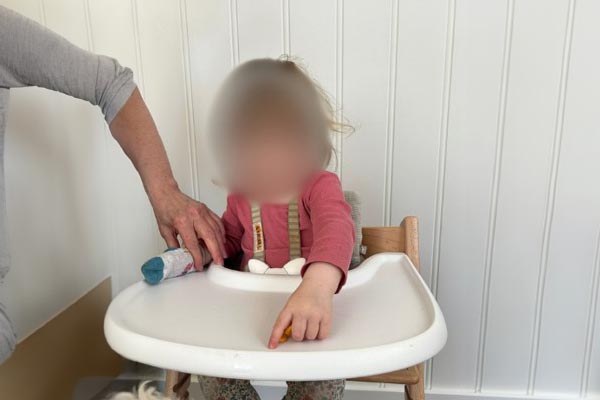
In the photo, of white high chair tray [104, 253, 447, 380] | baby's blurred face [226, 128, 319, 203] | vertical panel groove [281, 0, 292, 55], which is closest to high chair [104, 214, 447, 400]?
white high chair tray [104, 253, 447, 380]

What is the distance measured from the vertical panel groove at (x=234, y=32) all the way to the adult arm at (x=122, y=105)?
0.94 feet

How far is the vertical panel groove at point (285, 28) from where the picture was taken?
92cm

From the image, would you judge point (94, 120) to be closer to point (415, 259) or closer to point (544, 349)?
point (415, 259)

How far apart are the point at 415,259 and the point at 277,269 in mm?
233

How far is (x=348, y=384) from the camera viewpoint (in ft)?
3.59

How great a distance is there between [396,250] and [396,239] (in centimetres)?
2

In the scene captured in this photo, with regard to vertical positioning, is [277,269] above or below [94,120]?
below

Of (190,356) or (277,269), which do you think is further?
(277,269)

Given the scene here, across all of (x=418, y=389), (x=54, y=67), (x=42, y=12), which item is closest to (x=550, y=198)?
(x=418, y=389)

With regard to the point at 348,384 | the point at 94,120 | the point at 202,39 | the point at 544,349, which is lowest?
the point at 348,384

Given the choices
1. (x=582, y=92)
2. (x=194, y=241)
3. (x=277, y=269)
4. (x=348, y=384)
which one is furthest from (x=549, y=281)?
(x=194, y=241)

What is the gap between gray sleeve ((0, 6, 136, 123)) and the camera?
605mm

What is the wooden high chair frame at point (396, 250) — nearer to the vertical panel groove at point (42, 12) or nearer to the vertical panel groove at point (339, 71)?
Result: the vertical panel groove at point (339, 71)

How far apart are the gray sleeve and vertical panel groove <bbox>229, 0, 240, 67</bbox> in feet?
0.94
